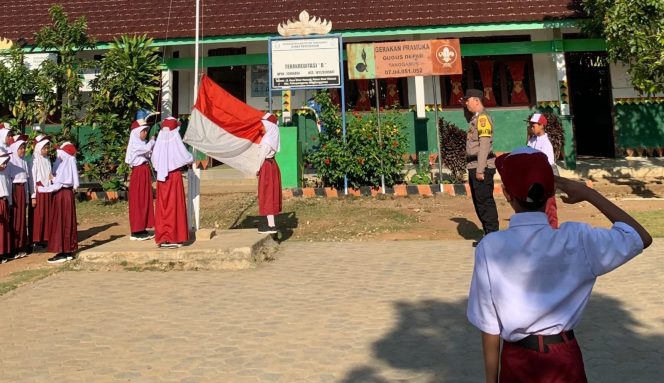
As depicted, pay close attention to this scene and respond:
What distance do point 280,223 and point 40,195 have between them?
3.73 meters

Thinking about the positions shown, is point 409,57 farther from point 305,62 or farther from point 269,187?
point 269,187

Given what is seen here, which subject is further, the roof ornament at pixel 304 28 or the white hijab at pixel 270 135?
the roof ornament at pixel 304 28

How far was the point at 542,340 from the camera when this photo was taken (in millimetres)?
1804

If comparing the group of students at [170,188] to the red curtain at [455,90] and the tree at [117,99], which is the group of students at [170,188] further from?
the red curtain at [455,90]

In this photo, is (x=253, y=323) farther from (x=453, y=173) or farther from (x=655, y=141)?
(x=655, y=141)

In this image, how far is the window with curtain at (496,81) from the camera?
47.6ft

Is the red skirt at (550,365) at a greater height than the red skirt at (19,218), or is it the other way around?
the red skirt at (19,218)

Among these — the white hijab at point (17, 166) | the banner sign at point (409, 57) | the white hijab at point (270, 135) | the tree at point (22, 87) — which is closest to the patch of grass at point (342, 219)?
the white hijab at point (270, 135)

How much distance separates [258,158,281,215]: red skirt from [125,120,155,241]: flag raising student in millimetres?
1619

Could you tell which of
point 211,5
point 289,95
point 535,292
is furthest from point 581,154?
point 535,292

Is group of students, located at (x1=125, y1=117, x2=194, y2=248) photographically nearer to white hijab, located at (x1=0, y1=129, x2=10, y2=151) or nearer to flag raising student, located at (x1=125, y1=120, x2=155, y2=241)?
flag raising student, located at (x1=125, y1=120, x2=155, y2=241)

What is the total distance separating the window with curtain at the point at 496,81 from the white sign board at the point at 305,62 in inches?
191

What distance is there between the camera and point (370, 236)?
8.33m

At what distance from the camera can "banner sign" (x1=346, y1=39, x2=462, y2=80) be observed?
1127 cm
